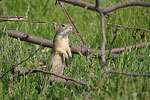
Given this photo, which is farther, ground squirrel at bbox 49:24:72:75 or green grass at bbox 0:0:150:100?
ground squirrel at bbox 49:24:72:75

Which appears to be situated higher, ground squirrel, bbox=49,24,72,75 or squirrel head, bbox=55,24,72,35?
squirrel head, bbox=55,24,72,35

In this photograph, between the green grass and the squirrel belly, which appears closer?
the green grass

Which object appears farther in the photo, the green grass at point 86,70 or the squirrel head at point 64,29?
the squirrel head at point 64,29

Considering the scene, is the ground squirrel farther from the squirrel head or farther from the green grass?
the green grass

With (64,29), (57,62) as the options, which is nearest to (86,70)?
(57,62)

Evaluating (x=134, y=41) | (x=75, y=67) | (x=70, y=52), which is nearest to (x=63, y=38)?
(x=70, y=52)

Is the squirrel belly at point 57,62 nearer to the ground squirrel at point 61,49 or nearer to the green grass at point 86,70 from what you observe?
the ground squirrel at point 61,49

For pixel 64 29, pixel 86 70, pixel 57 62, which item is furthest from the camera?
pixel 64 29

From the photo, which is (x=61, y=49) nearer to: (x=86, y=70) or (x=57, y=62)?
(x=57, y=62)

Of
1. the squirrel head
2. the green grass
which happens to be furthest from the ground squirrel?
the green grass

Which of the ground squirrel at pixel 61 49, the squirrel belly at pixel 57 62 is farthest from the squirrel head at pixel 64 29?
the squirrel belly at pixel 57 62

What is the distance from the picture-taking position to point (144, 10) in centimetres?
525

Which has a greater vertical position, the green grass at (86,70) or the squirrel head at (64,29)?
the squirrel head at (64,29)

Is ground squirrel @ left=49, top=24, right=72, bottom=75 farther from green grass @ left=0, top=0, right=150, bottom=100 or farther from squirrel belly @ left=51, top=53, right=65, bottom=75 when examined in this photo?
green grass @ left=0, top=0, right=150, bottom=100
